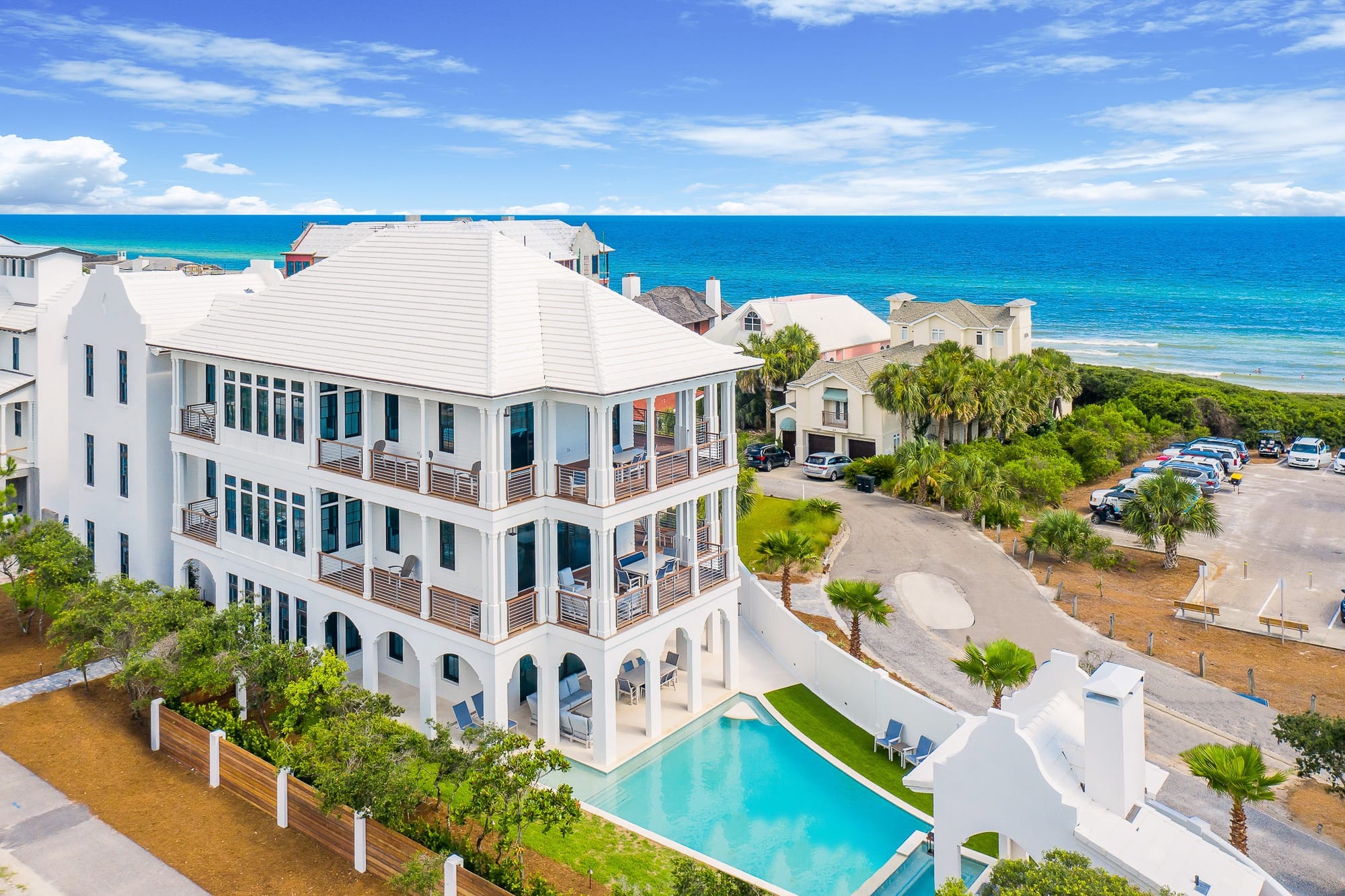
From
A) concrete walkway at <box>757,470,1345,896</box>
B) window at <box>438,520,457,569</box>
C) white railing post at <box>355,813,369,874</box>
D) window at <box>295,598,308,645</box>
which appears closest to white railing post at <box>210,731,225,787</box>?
white railing post at <box>355,813,369,874</box>

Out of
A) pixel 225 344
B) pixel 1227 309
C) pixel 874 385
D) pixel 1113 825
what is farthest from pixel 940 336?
pixel 1227 309

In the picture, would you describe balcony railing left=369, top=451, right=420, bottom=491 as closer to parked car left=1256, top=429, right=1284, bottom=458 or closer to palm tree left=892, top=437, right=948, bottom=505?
palm tree left=892, top=437, right=948, bottom=505

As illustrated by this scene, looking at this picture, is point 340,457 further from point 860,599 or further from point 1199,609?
point 1199,609

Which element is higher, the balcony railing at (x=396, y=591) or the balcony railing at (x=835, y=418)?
the balcony railing at (x=835, y=418)

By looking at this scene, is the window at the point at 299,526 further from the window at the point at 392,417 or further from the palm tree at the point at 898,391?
the palm tree at the point at 898,391

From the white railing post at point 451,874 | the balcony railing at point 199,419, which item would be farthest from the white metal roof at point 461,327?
the white railing post at point 451,874

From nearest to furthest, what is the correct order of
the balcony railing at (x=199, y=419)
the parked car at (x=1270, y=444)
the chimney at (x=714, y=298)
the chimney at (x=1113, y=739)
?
the chimney at (x=1113, y=739) → the balcony railing at (x=199, y=419) → the parked car at (x=1270, y=444) → the chimney at (x=714, y=298)
